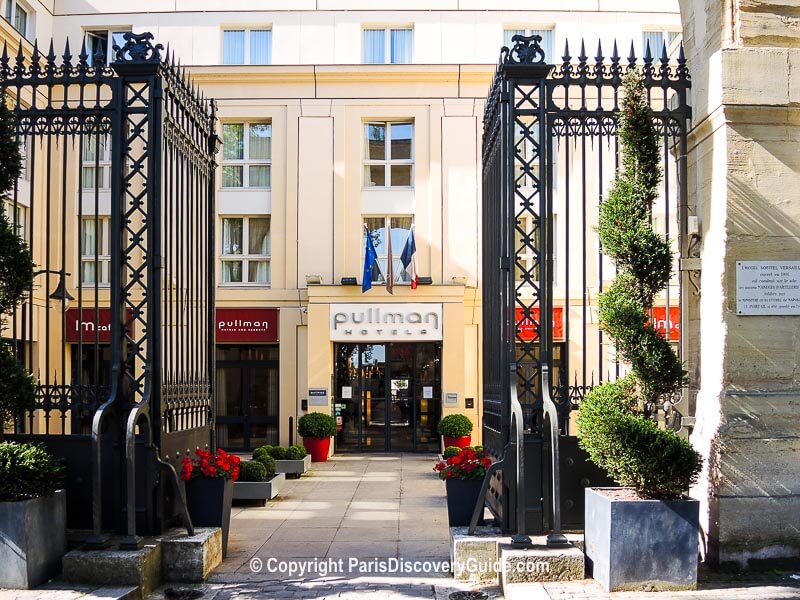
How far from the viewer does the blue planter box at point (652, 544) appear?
22.3ft

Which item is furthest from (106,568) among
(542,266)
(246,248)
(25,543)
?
(246,248)

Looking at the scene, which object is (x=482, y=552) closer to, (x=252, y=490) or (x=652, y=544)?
(x=652, y=544)

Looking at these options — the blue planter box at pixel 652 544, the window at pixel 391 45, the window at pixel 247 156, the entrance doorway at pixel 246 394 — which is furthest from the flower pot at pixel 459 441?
the blue planter box at pixel 652 544

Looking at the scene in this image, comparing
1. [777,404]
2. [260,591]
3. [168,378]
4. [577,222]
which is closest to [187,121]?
[168,378]

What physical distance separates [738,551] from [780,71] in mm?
4126

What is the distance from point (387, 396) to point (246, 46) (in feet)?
34.1

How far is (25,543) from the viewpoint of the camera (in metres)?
6.97

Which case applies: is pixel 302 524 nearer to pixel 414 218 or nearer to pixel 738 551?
pixel 738 551

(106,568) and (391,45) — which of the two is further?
(391,45)

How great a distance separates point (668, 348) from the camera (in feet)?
24.0

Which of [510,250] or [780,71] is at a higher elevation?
[780,71]

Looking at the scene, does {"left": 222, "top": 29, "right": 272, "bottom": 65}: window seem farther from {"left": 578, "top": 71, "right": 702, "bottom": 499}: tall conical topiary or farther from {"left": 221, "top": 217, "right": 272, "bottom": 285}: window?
{"left": 578, "top": 71, "right": 702, "bottom": 499}: tall conical topiary

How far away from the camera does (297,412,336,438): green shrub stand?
21062 millimetres

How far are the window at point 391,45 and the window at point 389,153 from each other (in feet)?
5.81
